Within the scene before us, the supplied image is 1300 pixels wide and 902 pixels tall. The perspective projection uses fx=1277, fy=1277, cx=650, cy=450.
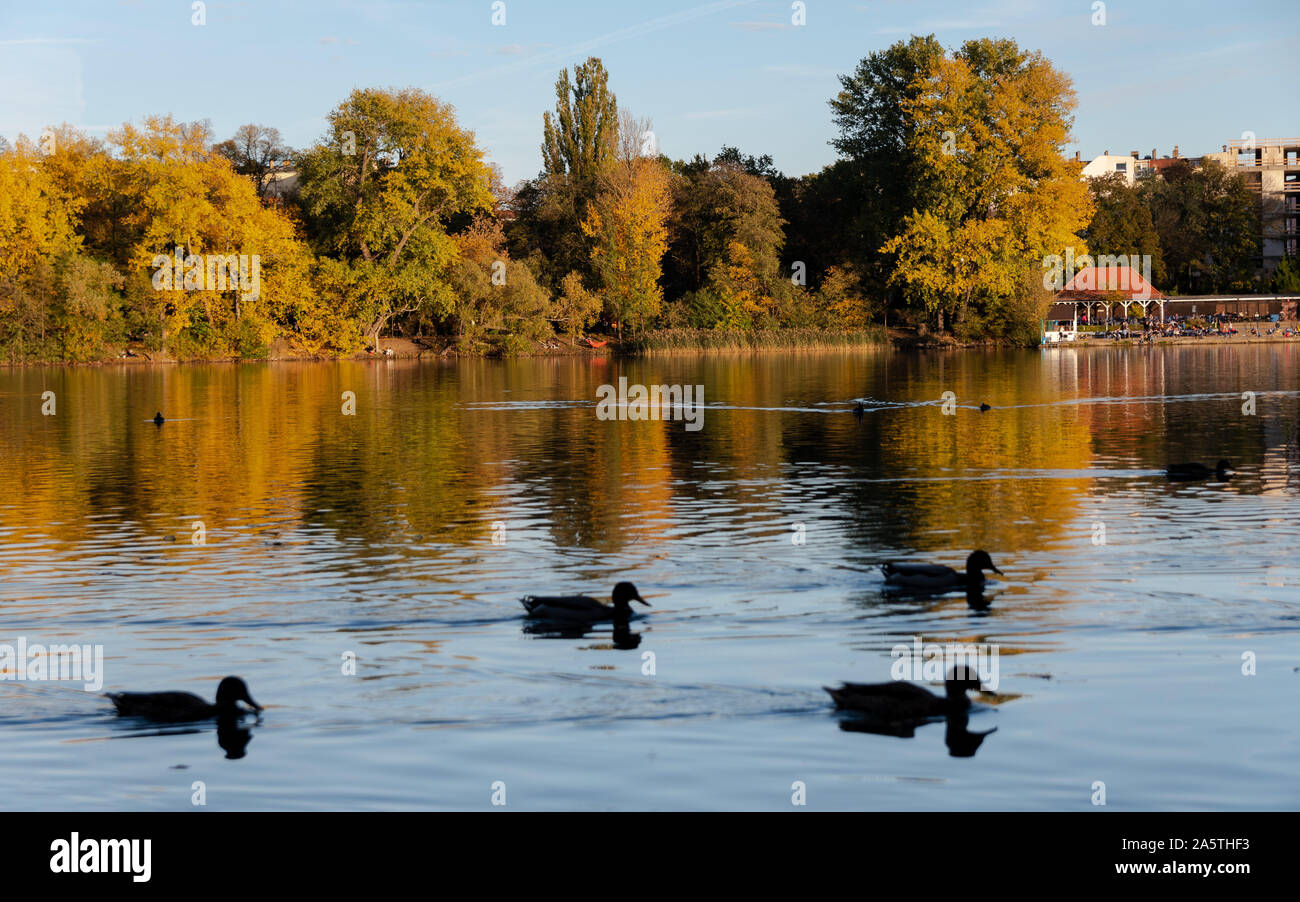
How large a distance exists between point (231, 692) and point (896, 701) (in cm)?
598

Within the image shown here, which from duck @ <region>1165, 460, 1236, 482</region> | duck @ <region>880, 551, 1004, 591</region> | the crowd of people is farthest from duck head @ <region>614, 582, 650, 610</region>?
the crowd of people

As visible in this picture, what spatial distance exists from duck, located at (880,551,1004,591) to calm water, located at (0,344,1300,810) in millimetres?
497

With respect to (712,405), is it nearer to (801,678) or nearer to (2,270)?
(801,678)

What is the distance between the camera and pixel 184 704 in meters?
11.7

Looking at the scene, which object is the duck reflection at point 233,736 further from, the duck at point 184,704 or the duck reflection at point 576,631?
the duck reflection at point 576,631

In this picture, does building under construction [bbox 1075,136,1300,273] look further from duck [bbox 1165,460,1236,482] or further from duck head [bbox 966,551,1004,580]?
duck head [bbox 966,551,1004,580]

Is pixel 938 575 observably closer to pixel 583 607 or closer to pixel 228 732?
pixel 583 607

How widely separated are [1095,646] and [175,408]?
42447 mm

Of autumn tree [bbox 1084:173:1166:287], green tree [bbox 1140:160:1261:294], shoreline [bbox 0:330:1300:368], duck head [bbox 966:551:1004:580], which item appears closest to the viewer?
duck head [bbox 966:551:1004:580]

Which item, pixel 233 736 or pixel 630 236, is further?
pixel 630 236

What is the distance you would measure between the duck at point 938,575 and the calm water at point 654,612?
0.50 m

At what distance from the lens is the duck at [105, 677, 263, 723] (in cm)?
1160

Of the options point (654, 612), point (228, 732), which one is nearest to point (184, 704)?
point (228, 732)

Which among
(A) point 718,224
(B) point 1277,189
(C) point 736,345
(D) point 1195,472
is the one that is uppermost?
(B) point 1277,189
